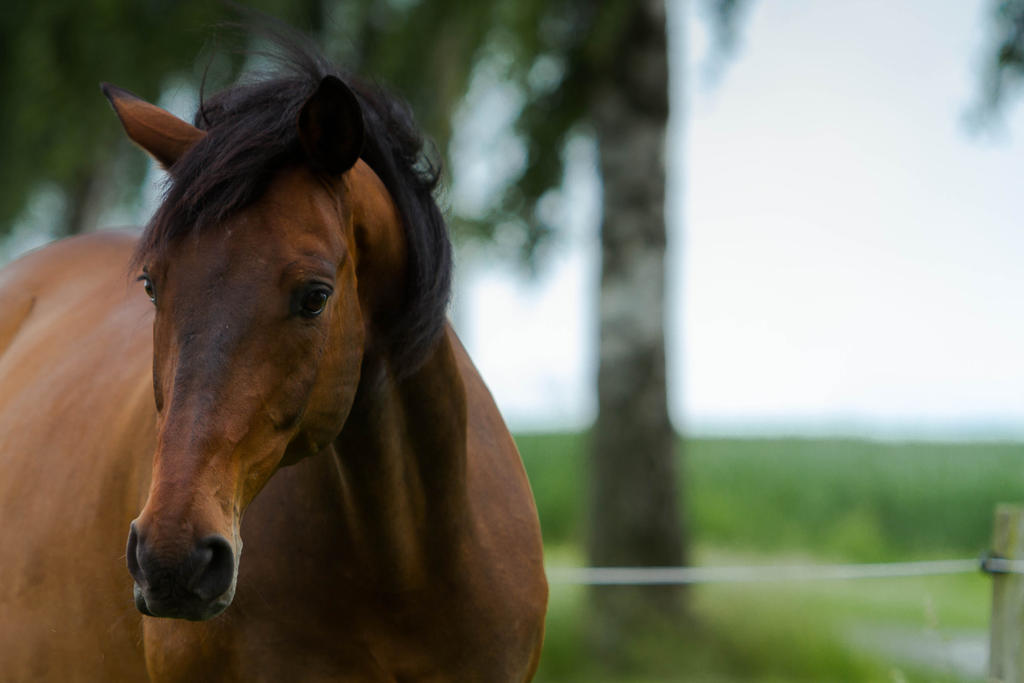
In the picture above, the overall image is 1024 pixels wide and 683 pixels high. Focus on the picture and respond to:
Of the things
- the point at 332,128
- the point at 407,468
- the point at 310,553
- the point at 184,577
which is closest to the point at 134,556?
the point at 184,577

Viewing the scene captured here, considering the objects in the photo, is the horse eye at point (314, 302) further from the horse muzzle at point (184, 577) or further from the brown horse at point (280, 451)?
the horse muzzle at point (184, 577)

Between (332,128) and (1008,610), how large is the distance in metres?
2.94

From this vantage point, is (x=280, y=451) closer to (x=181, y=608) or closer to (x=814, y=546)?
(x=181, y=608)

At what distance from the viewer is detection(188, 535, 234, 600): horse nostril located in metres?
1.58

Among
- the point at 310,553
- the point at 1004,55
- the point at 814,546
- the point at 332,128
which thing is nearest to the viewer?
the point at 332,128

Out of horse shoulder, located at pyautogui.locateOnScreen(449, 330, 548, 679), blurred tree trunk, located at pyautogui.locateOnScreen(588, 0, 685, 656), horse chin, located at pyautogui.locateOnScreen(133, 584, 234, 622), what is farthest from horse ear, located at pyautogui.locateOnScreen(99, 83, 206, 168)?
blurred tree trunk, located at pyautogui.locateOnScreen(588, 0, 685, 656)

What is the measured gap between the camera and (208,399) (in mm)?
1681

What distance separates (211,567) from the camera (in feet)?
5.33

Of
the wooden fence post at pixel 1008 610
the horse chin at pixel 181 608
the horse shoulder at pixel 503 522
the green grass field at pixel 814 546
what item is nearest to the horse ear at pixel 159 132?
the horse shoulder at pixel 503 522

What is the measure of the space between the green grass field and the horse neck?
2021mm

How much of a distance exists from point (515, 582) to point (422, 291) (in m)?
0.71

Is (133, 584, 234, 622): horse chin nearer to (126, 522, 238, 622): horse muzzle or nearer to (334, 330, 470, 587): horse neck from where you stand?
(126, 522, 238, 622): horse muzzle

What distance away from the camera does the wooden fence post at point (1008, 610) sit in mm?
3641

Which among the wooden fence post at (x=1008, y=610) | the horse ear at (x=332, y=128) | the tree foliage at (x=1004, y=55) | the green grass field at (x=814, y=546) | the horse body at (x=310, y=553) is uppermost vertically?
the tree foliage at (x=1004, y=55)
